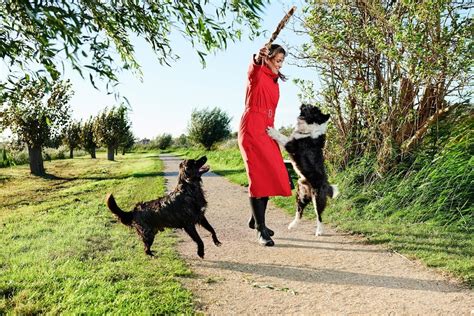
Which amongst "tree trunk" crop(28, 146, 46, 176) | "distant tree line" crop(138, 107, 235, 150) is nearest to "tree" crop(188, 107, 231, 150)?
"distant tree line" crop(138, 107, 235, 150)

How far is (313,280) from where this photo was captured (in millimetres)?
4016

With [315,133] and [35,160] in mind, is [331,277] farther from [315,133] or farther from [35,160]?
[35,160]

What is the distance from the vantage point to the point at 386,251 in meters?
5.02

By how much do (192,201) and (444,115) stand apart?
536cm

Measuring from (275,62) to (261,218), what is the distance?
6.30ft

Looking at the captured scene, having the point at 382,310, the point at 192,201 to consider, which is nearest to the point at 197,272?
the point at 192,201

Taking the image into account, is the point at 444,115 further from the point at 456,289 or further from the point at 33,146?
the point at 33,146

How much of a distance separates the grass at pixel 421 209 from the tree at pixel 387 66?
2.11ft

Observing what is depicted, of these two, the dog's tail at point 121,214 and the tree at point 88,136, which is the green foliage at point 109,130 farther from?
the dog's tail at point 121,214

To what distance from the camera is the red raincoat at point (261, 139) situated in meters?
4.93

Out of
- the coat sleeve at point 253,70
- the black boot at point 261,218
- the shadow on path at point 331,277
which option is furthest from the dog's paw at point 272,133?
the shadow on path at point 331,277

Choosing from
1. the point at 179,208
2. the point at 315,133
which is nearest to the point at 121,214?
the point at 179,208

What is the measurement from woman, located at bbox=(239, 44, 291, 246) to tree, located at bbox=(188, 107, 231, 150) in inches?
1140

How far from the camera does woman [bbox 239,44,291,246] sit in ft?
16.1
